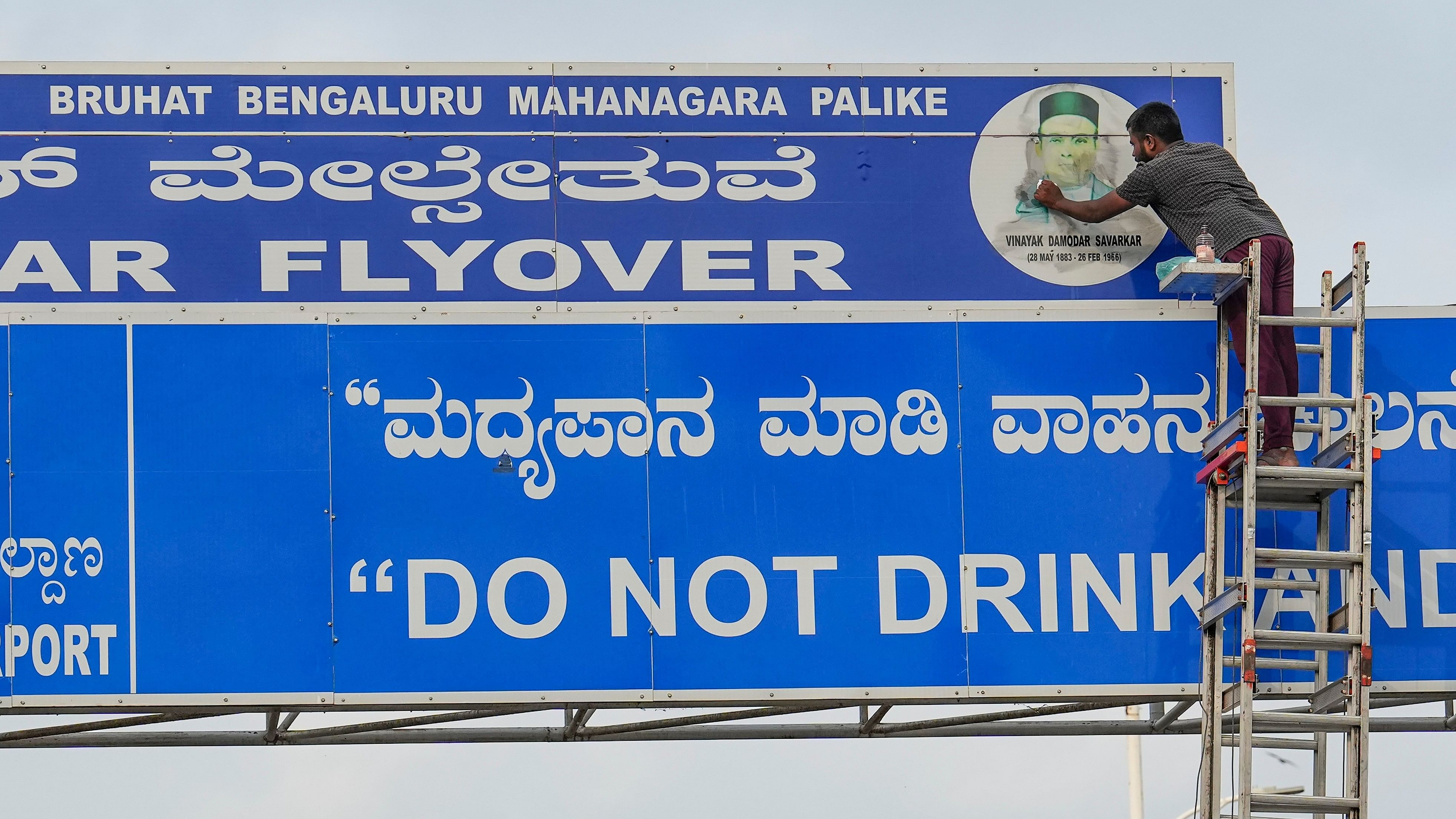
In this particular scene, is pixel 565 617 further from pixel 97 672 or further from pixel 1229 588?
pixel 1229 588

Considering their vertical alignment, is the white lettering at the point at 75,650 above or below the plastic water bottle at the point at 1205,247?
below

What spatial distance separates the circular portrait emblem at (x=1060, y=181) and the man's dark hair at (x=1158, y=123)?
7.7 inches

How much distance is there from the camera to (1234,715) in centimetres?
1134

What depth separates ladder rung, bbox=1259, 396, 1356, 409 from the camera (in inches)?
450

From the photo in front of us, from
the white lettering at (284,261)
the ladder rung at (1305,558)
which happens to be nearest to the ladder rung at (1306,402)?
the ladder rung at (1305,558)

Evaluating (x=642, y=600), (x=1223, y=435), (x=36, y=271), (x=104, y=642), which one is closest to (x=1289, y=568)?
(x=1223, y=435)

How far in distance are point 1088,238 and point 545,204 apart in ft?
10.1

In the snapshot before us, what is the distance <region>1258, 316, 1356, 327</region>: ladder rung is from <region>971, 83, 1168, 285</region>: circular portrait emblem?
114cm

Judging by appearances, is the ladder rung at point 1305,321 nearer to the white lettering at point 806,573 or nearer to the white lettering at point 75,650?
the white lettering at point 806,573

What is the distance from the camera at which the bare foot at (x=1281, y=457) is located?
11.7 m

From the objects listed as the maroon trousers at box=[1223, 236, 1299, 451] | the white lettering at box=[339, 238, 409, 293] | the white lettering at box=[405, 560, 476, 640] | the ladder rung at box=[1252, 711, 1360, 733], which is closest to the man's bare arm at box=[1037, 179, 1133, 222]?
the maroon trousers at box=[1223, 236, 1299, 451]

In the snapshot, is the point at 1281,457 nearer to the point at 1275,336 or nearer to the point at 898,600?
the point at 1275,336

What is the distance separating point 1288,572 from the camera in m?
12.2

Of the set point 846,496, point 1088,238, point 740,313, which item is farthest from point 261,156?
point 1088,238
